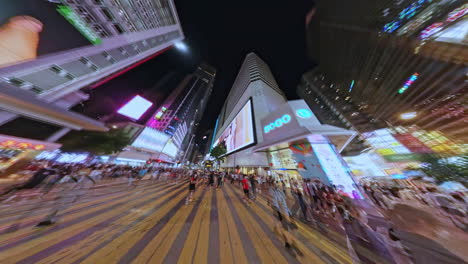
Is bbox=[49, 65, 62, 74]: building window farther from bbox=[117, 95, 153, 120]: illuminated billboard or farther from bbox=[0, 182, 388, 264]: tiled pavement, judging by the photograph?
bbox=[0, 182, 388, 264]: tiled pavement

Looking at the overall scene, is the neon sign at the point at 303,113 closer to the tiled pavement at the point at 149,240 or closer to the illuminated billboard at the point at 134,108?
the tiled pavement at the point at 149,240

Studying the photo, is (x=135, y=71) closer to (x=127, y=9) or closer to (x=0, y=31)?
(x=127, y=9)

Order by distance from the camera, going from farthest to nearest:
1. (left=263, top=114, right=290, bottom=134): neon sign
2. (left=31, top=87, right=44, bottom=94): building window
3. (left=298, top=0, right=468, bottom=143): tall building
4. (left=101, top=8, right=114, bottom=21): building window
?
(left=101, top=8, right=114, bottom=21): building window < (left=298, top=0, right=468, bottom=143): tall building < (left=263, top=114, right=290, bottom=134): neon sign < (left=31, top=87, right=44, bottom=94): building window

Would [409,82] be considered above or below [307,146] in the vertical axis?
above

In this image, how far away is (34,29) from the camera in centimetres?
1028

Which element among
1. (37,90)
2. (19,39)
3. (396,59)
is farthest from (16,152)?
(396,59)

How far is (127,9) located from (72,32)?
986 centimetres

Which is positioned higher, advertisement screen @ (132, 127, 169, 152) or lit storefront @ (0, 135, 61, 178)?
advertisement screen @ (132, 127, 169, 152)

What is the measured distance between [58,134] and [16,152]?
2.94m

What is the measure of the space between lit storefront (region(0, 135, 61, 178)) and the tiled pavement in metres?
8.72

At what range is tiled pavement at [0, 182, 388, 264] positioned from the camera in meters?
2.67

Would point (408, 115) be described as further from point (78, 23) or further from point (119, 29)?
point (119, 29)

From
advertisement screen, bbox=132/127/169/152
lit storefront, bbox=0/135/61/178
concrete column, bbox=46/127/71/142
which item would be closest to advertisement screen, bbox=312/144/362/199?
lit storefront, bbox=0/135/61/178

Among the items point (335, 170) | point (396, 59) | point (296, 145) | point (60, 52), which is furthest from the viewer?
point (396, 59)
